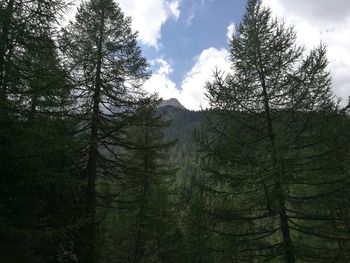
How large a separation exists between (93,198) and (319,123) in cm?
876

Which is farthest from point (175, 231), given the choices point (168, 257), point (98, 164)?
point (98, 164)

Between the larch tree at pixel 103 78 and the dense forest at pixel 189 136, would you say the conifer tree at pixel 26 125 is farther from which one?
the larch tree at pixel 103 78

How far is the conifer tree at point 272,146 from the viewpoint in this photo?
10.2 meters

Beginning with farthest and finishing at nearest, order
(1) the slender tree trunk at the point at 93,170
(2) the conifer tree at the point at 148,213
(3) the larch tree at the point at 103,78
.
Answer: (2) the conifer tree at the point at 148,213 → (3) the larch tree at the point at 103,78 → (1) the slender tree trunk at the point at 93,170

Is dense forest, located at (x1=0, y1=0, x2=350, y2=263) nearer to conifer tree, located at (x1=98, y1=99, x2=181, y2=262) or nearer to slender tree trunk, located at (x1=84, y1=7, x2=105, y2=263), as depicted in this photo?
slender tree trunk, located at (x1=84, y1=7, x2=105, y2=263)

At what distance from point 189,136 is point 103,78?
5783 millimetres

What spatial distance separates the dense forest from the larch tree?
0.05 metres

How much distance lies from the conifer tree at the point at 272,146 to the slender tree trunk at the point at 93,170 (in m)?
4.67

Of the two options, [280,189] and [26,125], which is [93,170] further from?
[280,189]

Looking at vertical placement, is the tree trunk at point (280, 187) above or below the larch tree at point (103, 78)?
below

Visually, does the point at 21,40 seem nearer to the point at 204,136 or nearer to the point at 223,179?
the point at 204,136

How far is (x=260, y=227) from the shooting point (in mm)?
11008

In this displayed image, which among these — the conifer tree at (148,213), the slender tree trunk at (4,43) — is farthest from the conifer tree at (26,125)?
the conifer tree at (148,213)

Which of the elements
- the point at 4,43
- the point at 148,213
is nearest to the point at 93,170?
the point at 4,43
